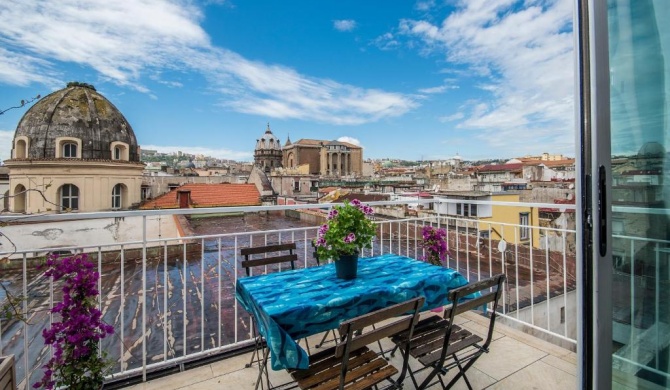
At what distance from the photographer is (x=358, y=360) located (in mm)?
1691

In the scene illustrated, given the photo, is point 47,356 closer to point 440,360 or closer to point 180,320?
point 180,320

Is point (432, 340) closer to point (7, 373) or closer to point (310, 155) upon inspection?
point (7, 373)

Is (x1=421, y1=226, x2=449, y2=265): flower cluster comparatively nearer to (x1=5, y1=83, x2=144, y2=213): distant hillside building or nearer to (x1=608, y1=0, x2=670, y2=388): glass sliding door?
(x1=608, y1=0, x2=670, y2=388): glass sliding door

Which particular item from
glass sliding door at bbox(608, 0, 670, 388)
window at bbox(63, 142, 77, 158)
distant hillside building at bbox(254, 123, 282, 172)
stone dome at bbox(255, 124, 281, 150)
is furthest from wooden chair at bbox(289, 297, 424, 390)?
stone dome at bbox(255, 124, 281, 150)

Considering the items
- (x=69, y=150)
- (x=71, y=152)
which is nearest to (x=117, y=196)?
(x=71, y=152)

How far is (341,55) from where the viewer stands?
55.7 feet

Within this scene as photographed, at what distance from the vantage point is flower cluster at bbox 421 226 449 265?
3.23 m

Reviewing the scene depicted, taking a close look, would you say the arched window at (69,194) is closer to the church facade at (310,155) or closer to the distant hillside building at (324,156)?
the church facade at (310,155)

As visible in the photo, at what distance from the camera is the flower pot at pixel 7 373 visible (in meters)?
1.46

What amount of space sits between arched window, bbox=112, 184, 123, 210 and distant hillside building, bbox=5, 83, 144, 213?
94 mm

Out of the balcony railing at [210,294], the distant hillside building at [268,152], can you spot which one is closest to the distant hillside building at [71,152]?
the balcony railing at [210,294]

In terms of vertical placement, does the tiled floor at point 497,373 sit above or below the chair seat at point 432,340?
below

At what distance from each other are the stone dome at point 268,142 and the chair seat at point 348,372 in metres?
81.4

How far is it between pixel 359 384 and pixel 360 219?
96cm
